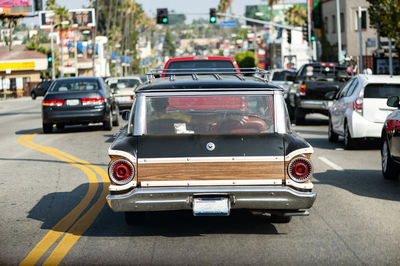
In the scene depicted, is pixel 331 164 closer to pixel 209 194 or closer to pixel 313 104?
pixel 209 194

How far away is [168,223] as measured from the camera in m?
8.55

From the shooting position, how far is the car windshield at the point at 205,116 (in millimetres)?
7877

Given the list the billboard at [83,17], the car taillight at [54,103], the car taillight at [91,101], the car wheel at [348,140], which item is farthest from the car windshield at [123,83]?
the billboard at [83,17]

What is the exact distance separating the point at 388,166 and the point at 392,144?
1.74 ft

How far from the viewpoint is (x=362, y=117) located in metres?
16.3

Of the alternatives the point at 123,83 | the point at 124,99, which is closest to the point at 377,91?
the point at 124,99

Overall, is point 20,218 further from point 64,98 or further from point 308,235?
point 64,98

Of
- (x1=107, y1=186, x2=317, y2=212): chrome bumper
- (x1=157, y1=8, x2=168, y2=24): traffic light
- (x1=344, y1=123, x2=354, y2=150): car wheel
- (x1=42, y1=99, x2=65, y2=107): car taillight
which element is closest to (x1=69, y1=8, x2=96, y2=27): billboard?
(x1=157, y1=8, x2=168, y2=24): traffic light

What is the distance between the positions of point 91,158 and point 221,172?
28.9 feet

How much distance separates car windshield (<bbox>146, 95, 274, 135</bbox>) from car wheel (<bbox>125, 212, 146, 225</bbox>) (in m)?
0.96

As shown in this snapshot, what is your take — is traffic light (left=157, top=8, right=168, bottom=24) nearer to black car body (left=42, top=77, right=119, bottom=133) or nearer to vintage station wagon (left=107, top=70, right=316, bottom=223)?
black car body (left=42, top=77, right=119, bottom=133)

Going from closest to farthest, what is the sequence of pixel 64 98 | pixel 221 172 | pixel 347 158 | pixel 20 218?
pixel 221 172
pixel 20 218
pixel 347 158
pixel 64 98

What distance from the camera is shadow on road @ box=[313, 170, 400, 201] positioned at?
10.7 meters

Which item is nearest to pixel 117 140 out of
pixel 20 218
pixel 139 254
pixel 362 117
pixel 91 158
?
pixel 139 254
